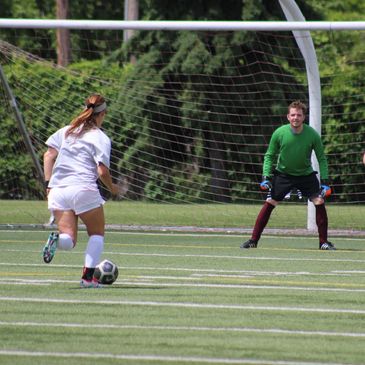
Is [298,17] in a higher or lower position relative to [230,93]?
higher

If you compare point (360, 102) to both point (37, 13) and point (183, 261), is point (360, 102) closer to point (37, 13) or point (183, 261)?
point (183, 261)

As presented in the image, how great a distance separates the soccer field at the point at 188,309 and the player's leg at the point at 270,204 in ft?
2.91

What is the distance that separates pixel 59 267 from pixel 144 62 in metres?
18.5

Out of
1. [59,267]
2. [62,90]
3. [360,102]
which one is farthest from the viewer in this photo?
[360,102]

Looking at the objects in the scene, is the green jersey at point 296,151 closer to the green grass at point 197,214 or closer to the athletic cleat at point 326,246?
the athletic cleat at point 326,246

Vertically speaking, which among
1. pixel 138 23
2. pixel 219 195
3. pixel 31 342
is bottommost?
pixel 219 195

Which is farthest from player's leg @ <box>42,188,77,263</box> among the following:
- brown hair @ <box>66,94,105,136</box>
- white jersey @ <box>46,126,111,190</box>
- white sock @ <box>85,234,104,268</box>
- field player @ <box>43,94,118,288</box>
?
brown hair @ <box>66,94,105,136</box>

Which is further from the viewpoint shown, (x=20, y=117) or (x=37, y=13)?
(x=37, y=13)

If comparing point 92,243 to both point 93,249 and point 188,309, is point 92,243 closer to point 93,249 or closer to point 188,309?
point 93,249

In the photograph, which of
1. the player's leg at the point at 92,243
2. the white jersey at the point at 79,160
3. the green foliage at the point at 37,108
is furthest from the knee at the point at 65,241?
the green foliage at the point at 37,108

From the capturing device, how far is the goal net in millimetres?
24000

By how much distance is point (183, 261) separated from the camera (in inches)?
575

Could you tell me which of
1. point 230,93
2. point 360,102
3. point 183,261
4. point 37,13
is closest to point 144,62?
point 230,93

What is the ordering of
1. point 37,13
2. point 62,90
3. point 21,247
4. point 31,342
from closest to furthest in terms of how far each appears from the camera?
point 31,342
point 21,247
point 62,90
point 37,13
